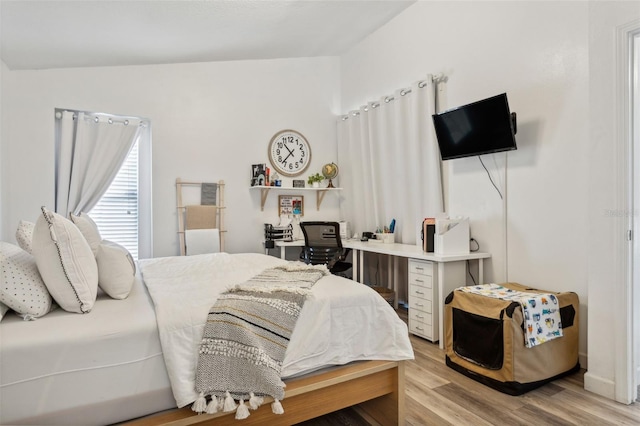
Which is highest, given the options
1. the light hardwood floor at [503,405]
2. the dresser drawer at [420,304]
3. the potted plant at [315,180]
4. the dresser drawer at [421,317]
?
the potted plant at [315,180]

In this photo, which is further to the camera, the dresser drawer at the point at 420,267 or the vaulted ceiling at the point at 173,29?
the dresser drawer at the point at 420,267

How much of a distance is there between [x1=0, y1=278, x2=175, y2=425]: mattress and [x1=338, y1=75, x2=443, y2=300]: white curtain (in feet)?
9.47

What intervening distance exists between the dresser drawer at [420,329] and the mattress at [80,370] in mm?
2134

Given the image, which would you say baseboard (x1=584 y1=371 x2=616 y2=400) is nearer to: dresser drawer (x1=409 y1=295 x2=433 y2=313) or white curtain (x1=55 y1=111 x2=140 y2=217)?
dresser drawer (x1=409 y1=295 x2=433 y2=313)

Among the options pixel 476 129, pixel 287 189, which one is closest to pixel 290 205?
pixel 287 189

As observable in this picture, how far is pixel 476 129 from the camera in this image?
9.58 ft

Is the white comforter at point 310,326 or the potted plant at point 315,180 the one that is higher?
the potted plant at point 315,180

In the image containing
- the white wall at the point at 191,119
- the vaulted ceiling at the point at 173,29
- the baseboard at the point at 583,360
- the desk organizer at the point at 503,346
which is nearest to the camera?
the desk organizer at the point at 503,346

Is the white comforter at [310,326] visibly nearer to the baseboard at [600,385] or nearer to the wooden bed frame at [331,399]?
the wooden bed frame at [331,399]

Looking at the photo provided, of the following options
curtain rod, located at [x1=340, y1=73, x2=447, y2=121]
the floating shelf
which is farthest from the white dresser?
the floating shelf

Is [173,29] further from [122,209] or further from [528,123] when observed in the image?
[528,123]

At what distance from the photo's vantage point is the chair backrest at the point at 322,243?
385 centimetres

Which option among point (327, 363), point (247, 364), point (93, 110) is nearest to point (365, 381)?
point (327, 363)

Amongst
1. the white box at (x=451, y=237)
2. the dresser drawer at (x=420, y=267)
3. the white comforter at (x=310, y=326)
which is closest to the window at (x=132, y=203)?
the white comforter at (x=310, y=326)
